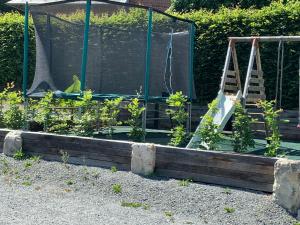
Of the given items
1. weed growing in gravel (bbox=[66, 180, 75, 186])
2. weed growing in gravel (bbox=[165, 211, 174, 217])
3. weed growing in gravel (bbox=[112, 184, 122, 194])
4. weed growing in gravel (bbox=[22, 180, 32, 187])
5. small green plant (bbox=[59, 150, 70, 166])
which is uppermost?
small green plant (bbox=[59, 150, 70, 166])

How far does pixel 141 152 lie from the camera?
6656 mm

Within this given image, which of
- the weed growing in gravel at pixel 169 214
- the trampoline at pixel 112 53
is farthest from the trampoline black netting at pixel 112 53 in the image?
the weed growing in gravel at pixel 169 214

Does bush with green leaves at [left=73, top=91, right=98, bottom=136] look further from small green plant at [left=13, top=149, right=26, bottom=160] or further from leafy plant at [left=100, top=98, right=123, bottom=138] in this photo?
small green plant at [left=13, top=149, right=26, bottom=160]

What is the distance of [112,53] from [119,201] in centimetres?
393

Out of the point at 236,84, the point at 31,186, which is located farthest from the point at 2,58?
the point at 31,186

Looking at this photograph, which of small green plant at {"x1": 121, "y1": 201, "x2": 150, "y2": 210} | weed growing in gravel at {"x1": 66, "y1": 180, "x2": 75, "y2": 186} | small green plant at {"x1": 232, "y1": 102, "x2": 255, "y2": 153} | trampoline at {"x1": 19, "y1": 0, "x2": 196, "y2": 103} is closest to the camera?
small green plant at {"x1": 121, "y1": 201, "x2": 150, "y2": 210}

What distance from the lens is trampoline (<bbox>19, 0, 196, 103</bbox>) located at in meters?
9.21

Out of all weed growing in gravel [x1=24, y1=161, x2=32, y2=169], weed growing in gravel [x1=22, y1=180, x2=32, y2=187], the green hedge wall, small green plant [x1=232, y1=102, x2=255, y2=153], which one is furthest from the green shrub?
weed growing in gravel [x1=22, y1=180, x2=32, y2=187]

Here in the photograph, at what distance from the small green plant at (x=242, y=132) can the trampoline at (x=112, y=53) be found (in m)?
2.38

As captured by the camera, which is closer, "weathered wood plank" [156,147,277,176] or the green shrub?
"weathered wood plank" [156,147,277,176]

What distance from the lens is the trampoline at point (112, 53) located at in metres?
9.21

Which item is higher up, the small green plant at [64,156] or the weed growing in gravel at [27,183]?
the small green plant at [64,156]

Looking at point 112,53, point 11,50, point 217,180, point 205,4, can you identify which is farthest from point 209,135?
point 205,4

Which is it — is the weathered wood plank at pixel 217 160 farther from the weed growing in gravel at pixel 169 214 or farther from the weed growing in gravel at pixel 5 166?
the weed growing in gravel at pixel 5 166
